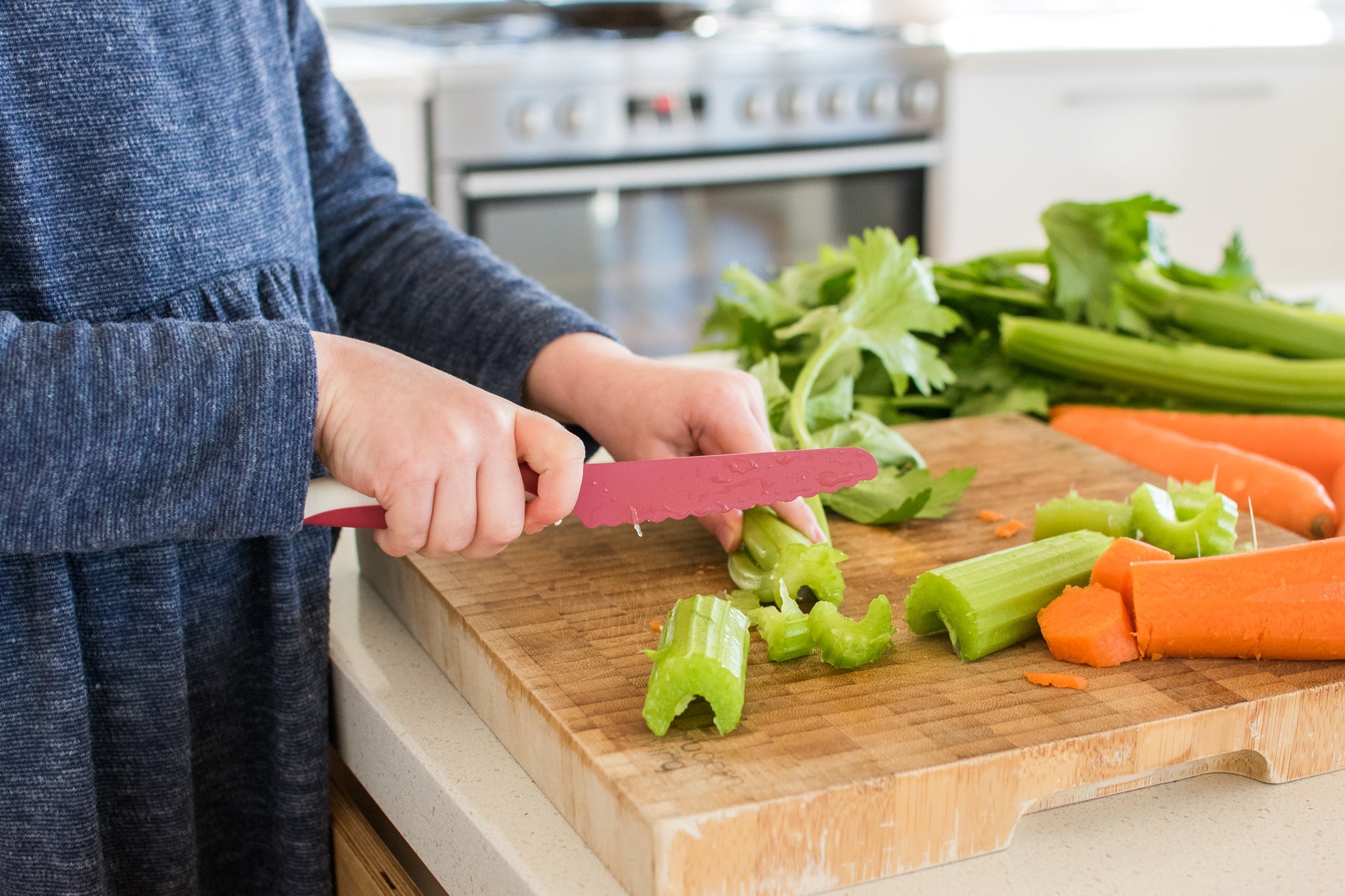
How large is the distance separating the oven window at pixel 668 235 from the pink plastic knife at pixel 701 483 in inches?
78.4

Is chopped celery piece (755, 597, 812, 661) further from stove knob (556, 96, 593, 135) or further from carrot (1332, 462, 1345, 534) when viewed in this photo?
stove knob (556, 96, 593, 135)

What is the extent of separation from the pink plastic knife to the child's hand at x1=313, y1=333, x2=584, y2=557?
0.17 feet

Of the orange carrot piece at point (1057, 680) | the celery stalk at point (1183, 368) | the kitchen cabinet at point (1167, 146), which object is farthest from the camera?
the kitchen cabinet at point (1167, 146)

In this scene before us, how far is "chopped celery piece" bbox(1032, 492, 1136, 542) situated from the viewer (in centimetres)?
93

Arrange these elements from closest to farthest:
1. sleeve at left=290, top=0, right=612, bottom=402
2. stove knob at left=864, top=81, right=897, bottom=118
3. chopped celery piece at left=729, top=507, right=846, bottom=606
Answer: chopped celery piece at left=729, top=507, right=846, bottom=606 < sleeve at left=290, top=0, right=612, bottom=402 < stove knob at left=864, top=81, right=897, bottom=118

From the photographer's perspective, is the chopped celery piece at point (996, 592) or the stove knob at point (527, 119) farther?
the stove knob at point (527, 119)

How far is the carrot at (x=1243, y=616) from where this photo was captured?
772mm

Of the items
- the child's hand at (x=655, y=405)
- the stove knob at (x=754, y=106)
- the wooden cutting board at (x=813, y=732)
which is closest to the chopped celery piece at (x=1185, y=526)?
the wooden cutting board at (x=813, y=732)

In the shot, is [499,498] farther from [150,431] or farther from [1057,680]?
[1057,680]

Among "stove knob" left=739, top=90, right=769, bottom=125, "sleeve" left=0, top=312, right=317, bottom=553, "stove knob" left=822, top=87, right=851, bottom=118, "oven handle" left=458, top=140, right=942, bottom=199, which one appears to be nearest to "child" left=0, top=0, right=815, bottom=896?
"sleeve" left=0, top=312, right=317, bottom=553

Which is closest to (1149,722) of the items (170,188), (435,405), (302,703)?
(435,405)

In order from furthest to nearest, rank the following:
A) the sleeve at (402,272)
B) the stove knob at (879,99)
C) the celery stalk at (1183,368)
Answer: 1. the stove knob at (879,99)
2. the celery stalk at (1183,368)
3. the sleeve at (402,272)

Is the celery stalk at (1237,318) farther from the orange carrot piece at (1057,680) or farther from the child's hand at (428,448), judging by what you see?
the child's hand at (428,448)

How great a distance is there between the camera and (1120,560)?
82 cm
